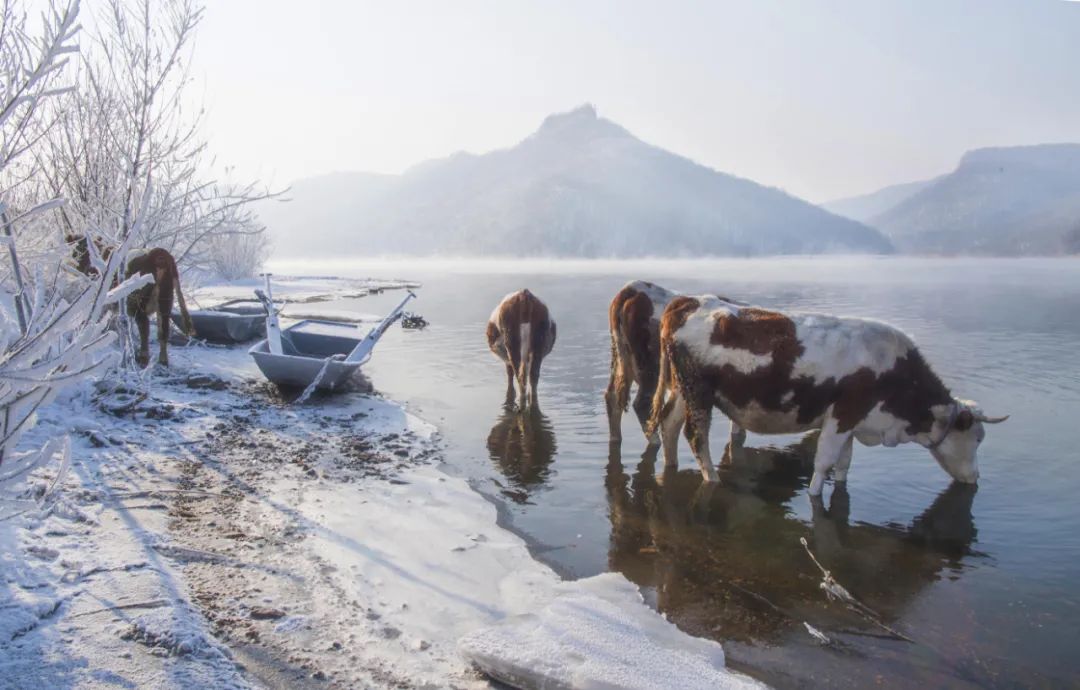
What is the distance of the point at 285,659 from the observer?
3.81 m

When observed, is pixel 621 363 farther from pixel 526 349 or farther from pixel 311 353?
pixel 311 353

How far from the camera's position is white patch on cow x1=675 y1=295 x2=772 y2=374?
6926 mm

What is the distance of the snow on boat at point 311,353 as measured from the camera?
32.8 ft

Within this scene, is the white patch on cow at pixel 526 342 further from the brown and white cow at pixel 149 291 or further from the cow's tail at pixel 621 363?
the brown and white cow at pixel 149 291

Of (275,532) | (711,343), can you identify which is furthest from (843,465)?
(275,532)

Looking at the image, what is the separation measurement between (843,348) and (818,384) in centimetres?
42

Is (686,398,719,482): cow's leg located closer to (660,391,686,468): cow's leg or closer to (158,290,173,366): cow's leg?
(660,391,686,468): cow's leg

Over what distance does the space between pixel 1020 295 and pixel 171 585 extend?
3619 cm

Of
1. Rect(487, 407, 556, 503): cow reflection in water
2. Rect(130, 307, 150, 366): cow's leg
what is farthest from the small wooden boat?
Rect(487, 407, 556, 503): cow reflection in water

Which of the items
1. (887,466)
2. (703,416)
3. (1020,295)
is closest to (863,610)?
(703,416)

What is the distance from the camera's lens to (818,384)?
268 inches

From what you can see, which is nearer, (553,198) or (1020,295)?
(1020,295)

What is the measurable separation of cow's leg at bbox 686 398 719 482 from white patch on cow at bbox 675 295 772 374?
478mm

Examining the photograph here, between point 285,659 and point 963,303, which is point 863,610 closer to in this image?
point 285,659
